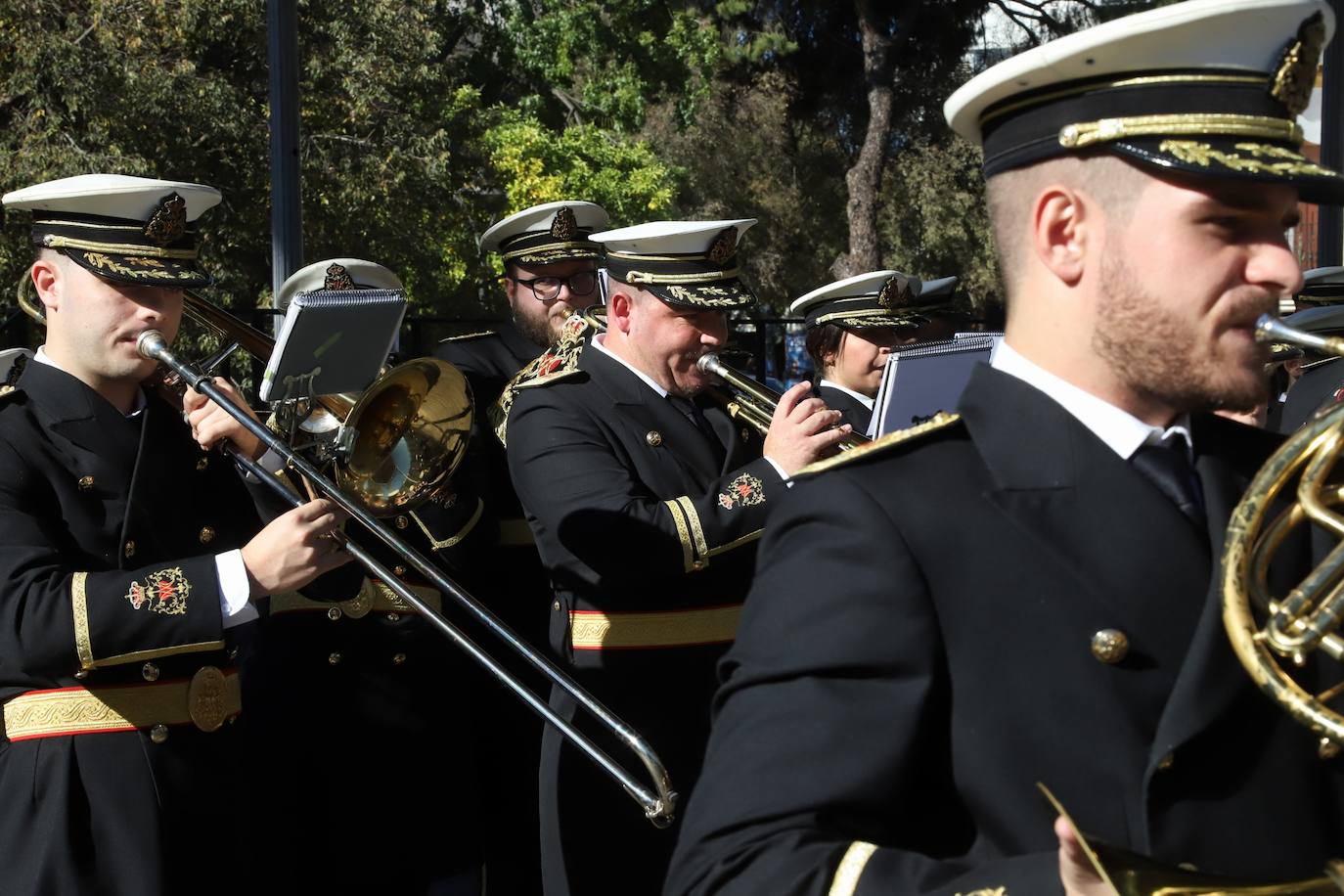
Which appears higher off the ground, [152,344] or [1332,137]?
[152,344]

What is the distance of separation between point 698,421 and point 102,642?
70.7 inches

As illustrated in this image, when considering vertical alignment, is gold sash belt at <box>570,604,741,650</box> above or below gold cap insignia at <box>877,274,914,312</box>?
below

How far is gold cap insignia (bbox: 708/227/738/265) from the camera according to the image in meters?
4.33

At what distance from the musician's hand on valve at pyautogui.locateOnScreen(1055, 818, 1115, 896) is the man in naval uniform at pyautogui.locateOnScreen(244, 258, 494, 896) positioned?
129 inches

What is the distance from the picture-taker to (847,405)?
5.55 metres

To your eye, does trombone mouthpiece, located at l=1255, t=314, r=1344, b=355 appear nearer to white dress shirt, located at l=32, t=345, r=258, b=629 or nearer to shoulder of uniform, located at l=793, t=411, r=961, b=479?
shoulder of uniform, located at l=793, t=411, r=961, b=479

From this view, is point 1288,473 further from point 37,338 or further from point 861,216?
point 861,216

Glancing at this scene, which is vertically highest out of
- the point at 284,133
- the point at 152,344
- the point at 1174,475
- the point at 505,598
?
the point at 284,133

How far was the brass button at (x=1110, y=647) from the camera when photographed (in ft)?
5.35

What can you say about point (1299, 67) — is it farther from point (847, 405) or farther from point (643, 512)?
point (847, 405)

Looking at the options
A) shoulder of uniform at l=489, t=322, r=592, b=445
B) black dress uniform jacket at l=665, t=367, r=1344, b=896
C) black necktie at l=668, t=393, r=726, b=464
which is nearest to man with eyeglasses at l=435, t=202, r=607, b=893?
shoulder of uniform at l=489, t=322, r=592, b=445

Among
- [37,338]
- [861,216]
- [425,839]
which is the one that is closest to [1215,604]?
[425,839]

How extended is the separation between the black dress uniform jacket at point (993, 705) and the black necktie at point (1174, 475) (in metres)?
0.02

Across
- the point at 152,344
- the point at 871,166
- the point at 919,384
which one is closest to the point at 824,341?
the point at 919,384
